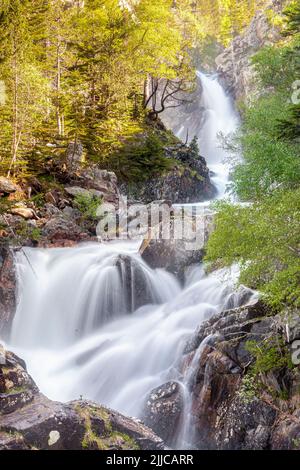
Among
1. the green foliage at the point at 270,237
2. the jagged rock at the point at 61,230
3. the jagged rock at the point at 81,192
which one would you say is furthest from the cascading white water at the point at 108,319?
the jagged rock at the point at 81,192

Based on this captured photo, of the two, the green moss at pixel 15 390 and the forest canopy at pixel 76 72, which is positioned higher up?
the forest canopy at pixel 76 72

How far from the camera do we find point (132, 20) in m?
30.2

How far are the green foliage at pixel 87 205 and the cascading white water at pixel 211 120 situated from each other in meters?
17.9

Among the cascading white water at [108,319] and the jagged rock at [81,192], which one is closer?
the cascading white water at [108,319]

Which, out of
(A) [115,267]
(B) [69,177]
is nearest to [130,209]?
(B) [69,177]

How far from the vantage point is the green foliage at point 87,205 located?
2059 centimetres

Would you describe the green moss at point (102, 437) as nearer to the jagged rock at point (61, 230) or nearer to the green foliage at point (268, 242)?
the green foliage at point (268, 242)

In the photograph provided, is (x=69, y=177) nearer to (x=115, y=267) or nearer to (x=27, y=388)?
(x=115, y=267)

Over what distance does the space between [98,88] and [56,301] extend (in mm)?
17960

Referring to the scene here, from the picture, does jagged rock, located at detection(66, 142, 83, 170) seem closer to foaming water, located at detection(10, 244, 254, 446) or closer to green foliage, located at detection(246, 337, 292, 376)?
foaming water, located at detection(10, 244, 254, 446)

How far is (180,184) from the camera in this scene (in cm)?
2678

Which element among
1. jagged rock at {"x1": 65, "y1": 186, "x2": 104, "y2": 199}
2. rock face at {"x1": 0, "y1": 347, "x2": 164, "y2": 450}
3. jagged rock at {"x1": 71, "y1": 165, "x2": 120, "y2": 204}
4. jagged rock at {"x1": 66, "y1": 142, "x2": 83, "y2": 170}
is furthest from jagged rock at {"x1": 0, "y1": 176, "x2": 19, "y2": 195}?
rock face at {"x1": 0, "y1": 347, "x2": 164, "y2": 450}

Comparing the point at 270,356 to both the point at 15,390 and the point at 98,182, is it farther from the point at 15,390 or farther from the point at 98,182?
the point at 98,182

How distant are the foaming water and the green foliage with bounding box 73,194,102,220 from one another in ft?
7.96
